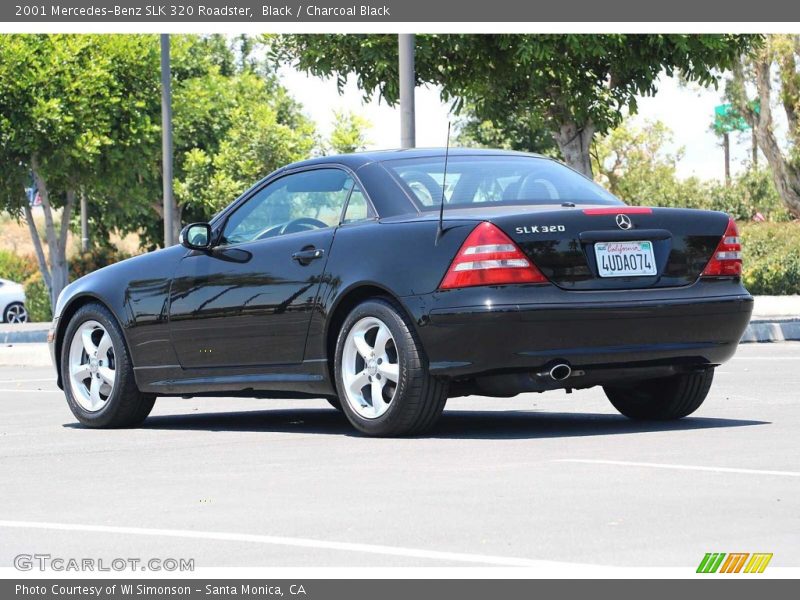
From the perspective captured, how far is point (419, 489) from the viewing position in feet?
23.8

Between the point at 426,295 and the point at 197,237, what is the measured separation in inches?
81.8

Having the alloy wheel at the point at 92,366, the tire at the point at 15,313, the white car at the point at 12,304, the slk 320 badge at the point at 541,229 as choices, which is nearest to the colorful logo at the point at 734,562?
the slk 320 badge at the point at 541,229

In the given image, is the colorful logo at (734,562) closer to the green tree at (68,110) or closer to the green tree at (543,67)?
the green tree at (543,67)

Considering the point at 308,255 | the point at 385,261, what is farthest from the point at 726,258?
the point at 308,255

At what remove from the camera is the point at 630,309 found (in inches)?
355

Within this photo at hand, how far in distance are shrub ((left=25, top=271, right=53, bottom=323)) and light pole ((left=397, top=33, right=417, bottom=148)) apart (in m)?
24.8

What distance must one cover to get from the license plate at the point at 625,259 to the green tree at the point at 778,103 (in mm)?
40085

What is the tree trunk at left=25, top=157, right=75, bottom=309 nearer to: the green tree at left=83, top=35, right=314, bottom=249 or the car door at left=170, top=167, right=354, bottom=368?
the green tree at left=83, top=35, right=314, bottom=249

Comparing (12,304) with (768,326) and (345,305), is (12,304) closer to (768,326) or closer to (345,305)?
(768,326)

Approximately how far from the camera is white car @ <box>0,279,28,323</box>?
40.2m

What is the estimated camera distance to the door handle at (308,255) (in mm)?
9655

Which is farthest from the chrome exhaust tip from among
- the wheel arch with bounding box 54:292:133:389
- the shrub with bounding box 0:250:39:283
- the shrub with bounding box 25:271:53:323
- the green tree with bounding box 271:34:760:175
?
the shrub with bounding box 0:250:39:283

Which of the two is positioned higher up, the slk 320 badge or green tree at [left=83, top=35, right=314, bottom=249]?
the slk 320 badge
